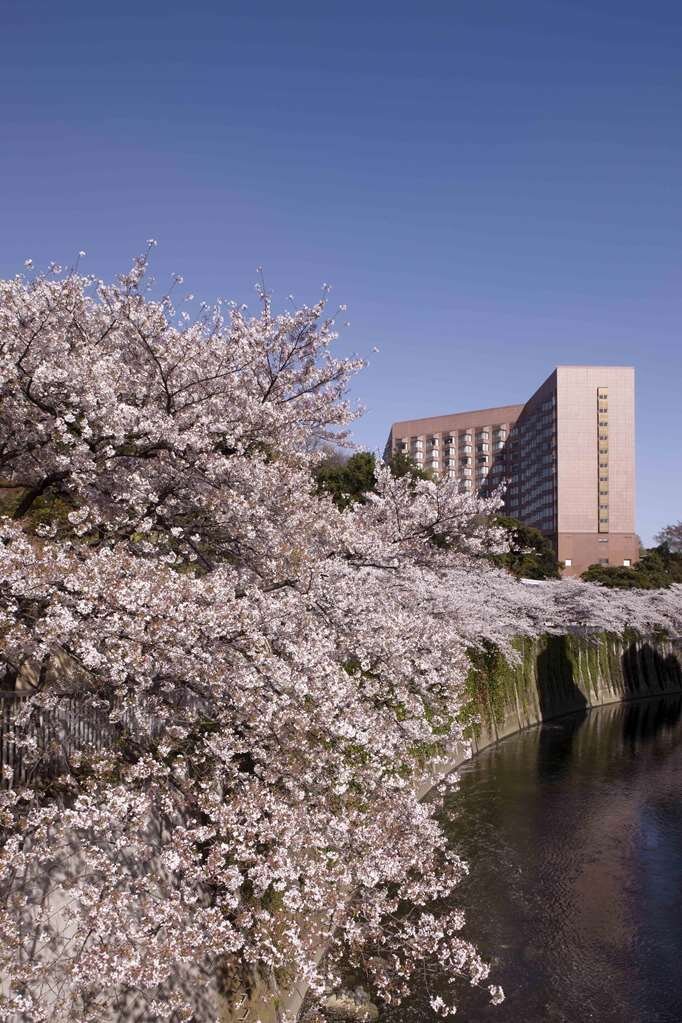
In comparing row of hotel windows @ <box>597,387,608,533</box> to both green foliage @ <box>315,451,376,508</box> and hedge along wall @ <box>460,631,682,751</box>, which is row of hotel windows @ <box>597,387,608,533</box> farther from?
green foliage @ <box>315,451,376,508</box>

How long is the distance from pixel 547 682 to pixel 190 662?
3450cm

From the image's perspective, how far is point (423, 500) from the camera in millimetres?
16250

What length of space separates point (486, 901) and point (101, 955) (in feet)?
35.7

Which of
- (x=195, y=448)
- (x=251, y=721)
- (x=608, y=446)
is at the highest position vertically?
(x=608, y=446)

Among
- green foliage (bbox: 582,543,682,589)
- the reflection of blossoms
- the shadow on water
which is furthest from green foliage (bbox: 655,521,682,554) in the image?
the reflection of blossoms

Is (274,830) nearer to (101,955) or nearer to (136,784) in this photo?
(136,784)

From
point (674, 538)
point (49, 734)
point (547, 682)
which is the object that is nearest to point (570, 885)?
point (49, 734)

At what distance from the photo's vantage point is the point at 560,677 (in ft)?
136

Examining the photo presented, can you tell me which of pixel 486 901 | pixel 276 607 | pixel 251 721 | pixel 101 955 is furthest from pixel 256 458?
pixel 486 901

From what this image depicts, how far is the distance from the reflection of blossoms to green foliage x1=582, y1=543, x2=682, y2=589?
46499 millimetres

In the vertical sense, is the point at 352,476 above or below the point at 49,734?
above

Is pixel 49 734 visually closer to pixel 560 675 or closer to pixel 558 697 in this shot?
pixel 558 697

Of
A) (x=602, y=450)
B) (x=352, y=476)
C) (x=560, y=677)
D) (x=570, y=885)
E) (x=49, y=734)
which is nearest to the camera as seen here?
(x=49, y=734)

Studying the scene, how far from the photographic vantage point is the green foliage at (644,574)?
59.3 meters
